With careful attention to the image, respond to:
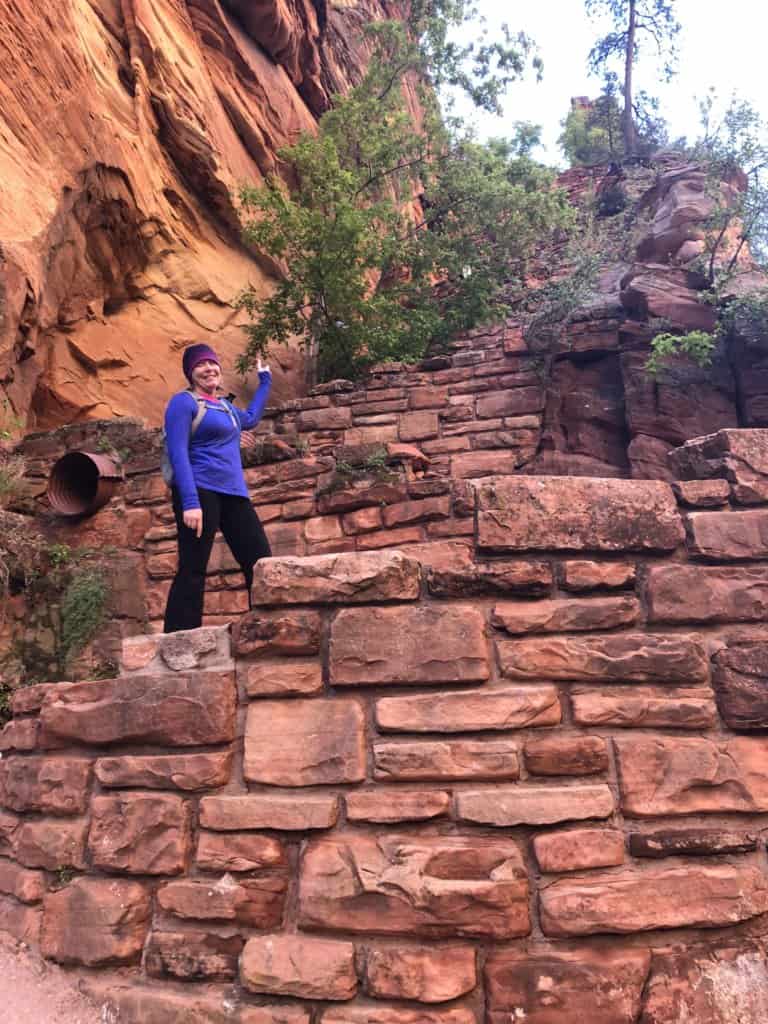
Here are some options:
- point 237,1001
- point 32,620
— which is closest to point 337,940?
point 237,1001

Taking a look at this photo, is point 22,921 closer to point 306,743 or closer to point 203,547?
point 306,743

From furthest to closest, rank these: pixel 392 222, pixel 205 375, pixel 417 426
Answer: pixel 392 222
pixel 417 426
pixel 205 375

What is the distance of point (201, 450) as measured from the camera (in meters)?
3.01

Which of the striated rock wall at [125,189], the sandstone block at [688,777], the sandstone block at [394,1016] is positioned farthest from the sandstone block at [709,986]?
the striated rock wall at [125,189]

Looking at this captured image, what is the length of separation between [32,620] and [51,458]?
4.98ft

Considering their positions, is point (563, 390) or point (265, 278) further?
point (265, 278)

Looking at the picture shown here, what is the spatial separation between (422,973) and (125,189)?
22.6 feet

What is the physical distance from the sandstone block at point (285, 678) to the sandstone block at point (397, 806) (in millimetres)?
330

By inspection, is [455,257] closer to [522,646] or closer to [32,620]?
[32,620]

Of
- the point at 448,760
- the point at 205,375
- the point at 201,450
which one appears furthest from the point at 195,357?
the point at 448,760

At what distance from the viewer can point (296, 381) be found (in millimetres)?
8133

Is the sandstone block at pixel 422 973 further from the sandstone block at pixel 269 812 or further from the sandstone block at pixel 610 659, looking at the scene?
the sandstone block at pixel 610 659

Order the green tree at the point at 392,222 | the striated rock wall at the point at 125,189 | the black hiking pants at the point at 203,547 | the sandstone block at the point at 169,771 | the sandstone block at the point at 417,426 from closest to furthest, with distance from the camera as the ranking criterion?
the sandstone block at the point at 169,771, the black hiking pants at the point at 203,547, the striated rock wall at the point at 125,189, the sandstone block at the point at 417,426, the green tree at the point at 392,222

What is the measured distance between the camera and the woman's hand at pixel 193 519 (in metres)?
2.79
